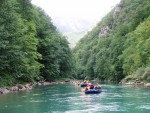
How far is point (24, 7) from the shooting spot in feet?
226

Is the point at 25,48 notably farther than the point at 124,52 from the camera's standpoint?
No

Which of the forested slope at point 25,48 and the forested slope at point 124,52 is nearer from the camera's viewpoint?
the forested slope at point 25,48

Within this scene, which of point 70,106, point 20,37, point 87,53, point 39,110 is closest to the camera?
point 39,110

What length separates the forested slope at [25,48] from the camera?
44906 mm

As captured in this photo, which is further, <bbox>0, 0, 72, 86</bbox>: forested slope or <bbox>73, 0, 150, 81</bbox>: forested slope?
<bbox>73, 0, 150, 81</bbox>: forested slope

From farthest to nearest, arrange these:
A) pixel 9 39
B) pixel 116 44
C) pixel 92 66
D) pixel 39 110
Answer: pixel 92 66 → pixel 116 44 → pixel 9 39 → pixel 39 110

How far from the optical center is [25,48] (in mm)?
56531

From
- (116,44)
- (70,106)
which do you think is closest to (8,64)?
(70,106)

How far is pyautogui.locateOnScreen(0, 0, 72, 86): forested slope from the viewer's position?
44.9 metres

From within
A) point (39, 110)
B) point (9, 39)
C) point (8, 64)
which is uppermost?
point (9, 39)

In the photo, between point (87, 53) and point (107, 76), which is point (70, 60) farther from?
point (87, 53)

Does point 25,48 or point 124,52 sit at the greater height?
point 124,52

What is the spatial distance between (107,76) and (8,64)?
66.9 meters

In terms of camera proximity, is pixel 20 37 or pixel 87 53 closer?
pixel 20 37
